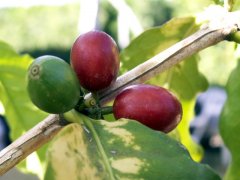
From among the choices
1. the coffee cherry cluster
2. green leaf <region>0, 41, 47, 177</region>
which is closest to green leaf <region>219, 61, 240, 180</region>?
the coffee cherry cluster

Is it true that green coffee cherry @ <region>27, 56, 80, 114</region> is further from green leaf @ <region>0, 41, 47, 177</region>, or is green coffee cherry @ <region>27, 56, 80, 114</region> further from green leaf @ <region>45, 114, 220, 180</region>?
green leaf @ <region>0, 41, 47, 177</region>

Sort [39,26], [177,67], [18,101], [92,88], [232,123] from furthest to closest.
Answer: [39,26] < [18,101] < [177,67] < [232,123] < [92,88]

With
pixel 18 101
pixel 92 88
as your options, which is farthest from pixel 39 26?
pixel 92 88

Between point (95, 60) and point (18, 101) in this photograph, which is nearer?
point (95, 60)

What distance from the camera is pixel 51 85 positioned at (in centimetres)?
95

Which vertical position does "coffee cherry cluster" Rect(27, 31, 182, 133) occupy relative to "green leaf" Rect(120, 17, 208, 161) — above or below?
above

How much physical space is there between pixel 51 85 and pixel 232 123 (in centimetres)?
50

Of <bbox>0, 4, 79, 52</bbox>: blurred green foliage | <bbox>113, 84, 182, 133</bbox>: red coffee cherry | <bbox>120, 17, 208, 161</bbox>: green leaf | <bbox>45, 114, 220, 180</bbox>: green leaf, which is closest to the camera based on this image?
<bbox>45, 114, 220, 180</bbox>: green leaf

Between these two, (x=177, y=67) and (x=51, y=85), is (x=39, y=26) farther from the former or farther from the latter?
(x=51, y=85)

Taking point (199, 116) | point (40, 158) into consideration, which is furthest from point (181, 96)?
point (199, 116)

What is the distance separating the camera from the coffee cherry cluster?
951mm

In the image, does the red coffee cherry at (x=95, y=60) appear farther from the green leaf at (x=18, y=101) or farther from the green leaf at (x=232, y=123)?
the green leaf at (x=18, y=101)

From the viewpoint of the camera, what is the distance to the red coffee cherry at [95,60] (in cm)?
103

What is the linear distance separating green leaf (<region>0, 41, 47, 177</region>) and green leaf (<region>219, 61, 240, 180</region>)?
57cm
